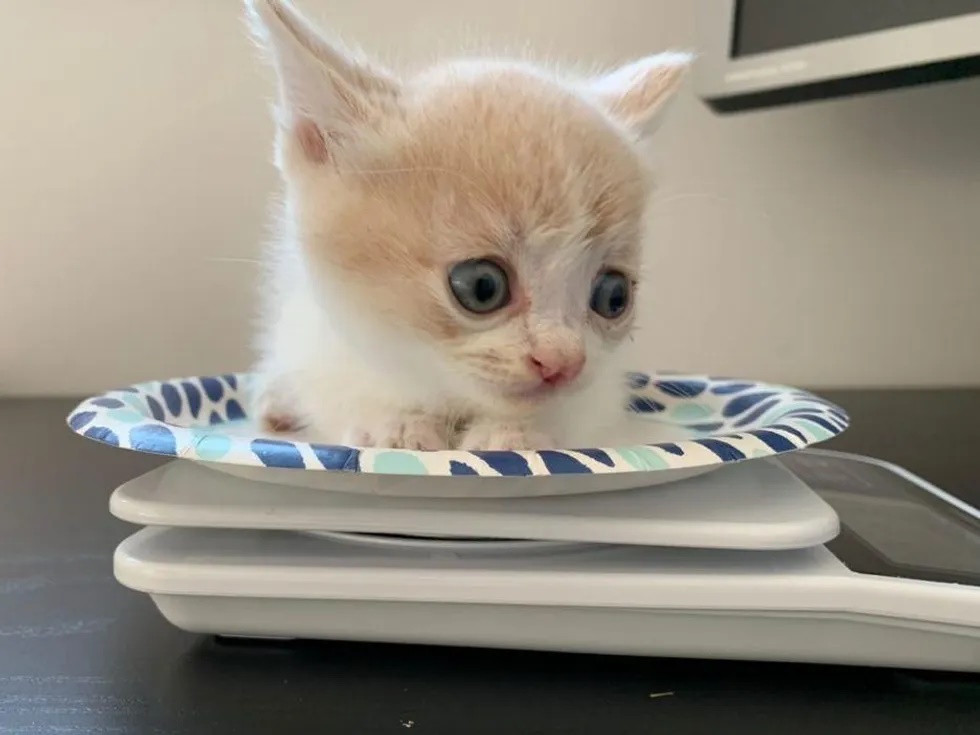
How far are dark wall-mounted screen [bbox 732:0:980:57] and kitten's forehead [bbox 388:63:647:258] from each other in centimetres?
43

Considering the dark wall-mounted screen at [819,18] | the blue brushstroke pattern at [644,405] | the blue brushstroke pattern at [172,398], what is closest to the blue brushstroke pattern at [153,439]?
the blue brushstroke pattern at [172,398]

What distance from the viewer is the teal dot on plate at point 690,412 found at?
30.4 inches

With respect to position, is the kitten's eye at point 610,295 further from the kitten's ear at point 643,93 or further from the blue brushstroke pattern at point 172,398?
the blue brushstroke pattern at point 172,398

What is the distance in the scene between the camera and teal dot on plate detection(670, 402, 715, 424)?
0.77 m

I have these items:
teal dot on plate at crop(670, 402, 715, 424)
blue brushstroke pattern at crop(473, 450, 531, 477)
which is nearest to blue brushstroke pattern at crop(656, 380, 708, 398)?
teal dot on plate at crop(670, 402, 715, 424)

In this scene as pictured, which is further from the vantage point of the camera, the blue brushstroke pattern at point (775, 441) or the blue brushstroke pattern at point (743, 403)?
the blue brushstroke pattern at point (743, 403)

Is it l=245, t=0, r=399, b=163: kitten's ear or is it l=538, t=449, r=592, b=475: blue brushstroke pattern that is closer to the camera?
l=538, t=449, r=592, b=475: blue brushstroke pattern

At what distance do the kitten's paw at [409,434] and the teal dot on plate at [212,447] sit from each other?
0.35 ft

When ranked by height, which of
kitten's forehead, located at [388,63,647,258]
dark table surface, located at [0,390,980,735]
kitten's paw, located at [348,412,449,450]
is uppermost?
kitten's forehead, located at [388,63,647,258]

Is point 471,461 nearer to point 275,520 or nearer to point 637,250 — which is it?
point 275,520

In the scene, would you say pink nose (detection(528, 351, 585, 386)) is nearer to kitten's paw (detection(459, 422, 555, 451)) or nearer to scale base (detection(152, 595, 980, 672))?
kitten's paw (detection(459, 422, 555, 451))

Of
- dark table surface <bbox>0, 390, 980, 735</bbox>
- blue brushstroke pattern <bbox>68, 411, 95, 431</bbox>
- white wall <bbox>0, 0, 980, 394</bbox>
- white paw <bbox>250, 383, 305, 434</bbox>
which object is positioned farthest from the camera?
white wall <bbox>0, 0, 980, 394</bbox>

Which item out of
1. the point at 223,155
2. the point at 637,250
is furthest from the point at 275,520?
the point at 223,155

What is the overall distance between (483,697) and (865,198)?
41.9 inches
